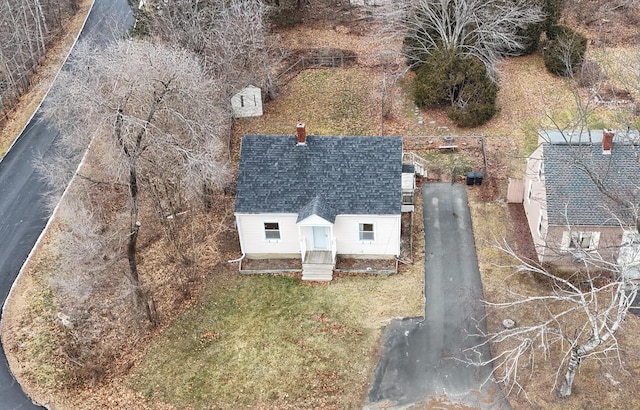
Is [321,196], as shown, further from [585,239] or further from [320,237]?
[585,239]

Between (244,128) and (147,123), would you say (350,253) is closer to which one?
(147,123)

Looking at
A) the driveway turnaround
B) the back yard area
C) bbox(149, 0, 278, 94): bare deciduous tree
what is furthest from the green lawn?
bbox(149, 0, 278, 94): bare deciduous tree

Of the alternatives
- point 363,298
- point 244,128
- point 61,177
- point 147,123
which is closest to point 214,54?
point 244,128

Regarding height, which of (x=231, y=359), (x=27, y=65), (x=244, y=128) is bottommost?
(x=231, y=359)

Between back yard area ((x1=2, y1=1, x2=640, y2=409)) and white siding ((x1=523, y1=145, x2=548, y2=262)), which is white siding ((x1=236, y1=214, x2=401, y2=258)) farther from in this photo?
white siding ((x1=523, y1=145, x2=548, y2=262))

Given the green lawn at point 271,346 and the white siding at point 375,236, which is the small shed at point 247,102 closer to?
the white siding at point 375,236
